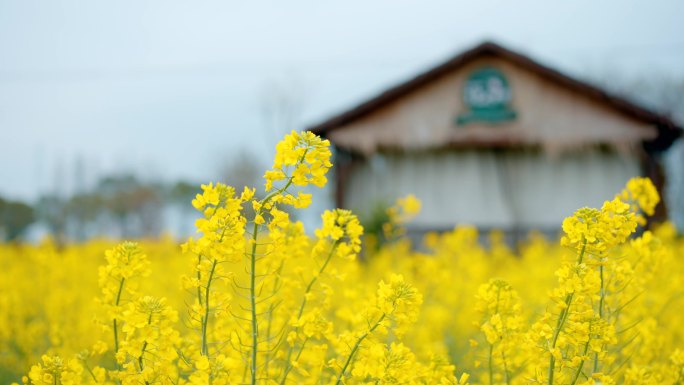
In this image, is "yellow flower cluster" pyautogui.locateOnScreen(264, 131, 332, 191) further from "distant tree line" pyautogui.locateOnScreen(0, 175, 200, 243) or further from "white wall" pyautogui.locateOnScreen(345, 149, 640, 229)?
"distant tree line" pyautogui.locateOnScreen(0, 175, 200, 243)

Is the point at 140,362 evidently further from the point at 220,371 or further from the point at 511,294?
the point at 511,294

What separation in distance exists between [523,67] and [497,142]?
5.12 ft

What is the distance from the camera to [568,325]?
102 inches

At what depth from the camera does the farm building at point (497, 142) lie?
13.6 metres

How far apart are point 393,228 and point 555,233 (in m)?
9.24

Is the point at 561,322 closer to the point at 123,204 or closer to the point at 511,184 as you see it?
the point at 511,184

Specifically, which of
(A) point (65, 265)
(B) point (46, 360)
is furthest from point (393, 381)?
(A) point (65, 265)

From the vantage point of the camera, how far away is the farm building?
1361 centimetres

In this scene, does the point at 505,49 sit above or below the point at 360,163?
above

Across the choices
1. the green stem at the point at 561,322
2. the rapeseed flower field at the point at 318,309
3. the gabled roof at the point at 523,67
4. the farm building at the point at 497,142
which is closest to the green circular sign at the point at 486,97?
the farm building at the point at 497,142

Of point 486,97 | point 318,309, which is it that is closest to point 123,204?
point 486,97

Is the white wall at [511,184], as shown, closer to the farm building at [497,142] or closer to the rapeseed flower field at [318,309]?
the farm building at [497,142]

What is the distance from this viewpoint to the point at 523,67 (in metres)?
13.7

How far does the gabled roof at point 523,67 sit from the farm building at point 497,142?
0.08 feet
